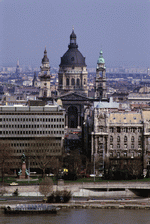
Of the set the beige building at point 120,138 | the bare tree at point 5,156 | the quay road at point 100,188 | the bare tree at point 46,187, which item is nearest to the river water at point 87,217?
the bare tree at point 46,187

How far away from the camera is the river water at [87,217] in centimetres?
10225

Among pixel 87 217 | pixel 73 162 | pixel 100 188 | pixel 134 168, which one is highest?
pixel 73 162

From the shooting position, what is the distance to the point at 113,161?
5418 inches

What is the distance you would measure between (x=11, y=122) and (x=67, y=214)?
37.2 metres

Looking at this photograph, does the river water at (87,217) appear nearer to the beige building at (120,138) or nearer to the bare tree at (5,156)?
the bare tree at (5,156)

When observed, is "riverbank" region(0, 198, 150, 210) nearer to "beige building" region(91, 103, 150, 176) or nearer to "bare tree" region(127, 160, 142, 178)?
"bare tree" region(127, 160, 142, 178)

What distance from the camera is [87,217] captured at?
10431 cm

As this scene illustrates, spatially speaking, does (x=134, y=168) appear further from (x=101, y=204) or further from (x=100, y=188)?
(x=101, y=204)

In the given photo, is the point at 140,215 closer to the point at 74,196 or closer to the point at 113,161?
the point at 74,196

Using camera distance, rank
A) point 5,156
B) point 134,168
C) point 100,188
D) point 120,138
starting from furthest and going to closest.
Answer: point 120,138, point 5,156, point 134,168, point 100,188

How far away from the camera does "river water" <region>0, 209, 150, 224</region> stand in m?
102

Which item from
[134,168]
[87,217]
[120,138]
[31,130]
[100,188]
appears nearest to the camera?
[87,217]

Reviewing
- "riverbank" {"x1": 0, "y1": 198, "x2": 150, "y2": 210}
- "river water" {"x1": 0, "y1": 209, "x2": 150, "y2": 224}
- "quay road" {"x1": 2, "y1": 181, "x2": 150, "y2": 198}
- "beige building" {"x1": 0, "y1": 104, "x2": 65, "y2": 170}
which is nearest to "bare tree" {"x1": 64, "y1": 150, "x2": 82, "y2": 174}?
"beige building" {"x1": 0, "y1": 104, "x2": 65, "y2": 170}

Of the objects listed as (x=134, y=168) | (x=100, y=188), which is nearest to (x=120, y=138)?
(x=134, y=168)
